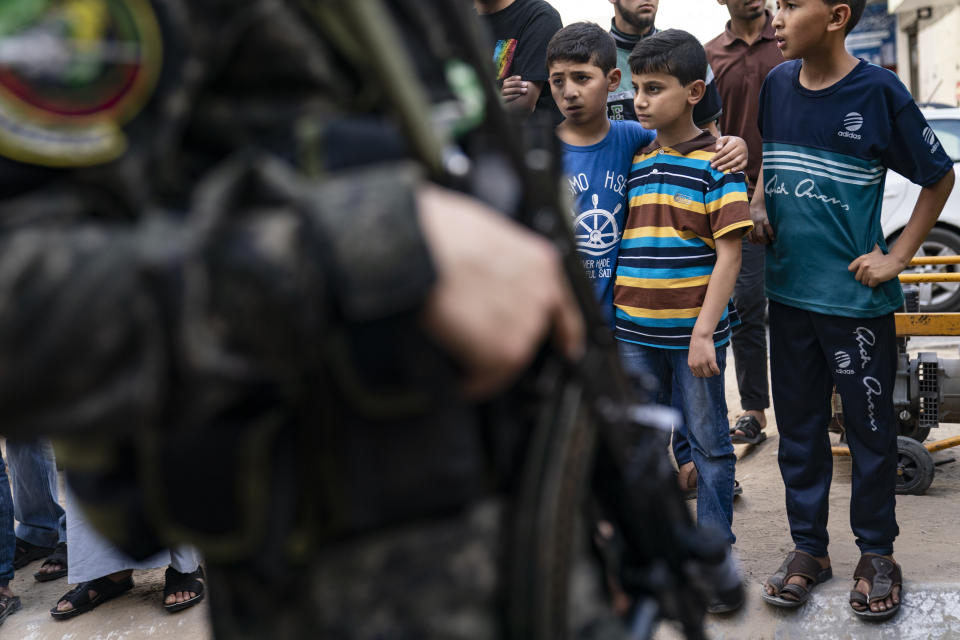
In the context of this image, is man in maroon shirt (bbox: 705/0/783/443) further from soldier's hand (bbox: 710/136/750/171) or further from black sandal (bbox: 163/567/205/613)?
black sandal (bbox: 163/567/205/613)

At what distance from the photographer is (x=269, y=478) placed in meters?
0.83

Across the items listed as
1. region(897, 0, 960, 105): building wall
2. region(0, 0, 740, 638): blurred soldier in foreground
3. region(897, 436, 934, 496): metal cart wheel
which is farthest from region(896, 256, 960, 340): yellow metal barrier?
region(897, 0, 960, 105): building wall

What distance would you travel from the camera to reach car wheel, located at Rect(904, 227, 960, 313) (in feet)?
23.5

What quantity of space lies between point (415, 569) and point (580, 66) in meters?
2.61

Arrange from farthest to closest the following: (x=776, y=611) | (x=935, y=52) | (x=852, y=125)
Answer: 1. (x=935, y=52)
2. (x=776, y=611)
3. (x=852, y=125)

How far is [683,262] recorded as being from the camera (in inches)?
115

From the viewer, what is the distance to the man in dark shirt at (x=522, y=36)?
139 inches

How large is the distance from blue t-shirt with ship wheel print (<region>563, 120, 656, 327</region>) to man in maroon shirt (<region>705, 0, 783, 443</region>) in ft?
4.55

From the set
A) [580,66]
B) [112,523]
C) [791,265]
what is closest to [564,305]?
[112,523]

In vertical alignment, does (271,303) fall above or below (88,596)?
above

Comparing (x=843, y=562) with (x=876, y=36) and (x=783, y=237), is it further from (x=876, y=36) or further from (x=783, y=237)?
(x=876, y=36)

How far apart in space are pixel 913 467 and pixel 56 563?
380 centimetres

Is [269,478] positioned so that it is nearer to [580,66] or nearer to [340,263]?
[340,263]

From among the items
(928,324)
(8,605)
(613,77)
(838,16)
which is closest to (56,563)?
(8,605)
